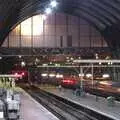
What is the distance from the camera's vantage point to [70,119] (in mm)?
40188

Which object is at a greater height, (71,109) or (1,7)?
(1,7)

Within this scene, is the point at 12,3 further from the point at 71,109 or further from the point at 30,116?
the point at 30,116

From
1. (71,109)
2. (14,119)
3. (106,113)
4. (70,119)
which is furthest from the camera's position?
(71,109)

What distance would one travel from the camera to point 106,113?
3581 cm

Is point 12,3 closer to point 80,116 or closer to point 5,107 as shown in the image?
point 80,116

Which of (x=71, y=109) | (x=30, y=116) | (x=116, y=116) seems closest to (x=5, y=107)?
(x=30, y=116)

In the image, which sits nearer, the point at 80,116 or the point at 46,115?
the point at 46,115

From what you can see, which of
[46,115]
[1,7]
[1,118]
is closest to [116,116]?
[46,115]

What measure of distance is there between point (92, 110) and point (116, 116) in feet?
22.0

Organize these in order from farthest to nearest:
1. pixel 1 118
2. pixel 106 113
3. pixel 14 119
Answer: pixel 106 113, pixel 14 119, pixel 1 118

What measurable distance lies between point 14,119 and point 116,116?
35.4 feet

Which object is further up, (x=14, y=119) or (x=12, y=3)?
(x=12, y=3)

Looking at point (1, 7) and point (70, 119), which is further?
point (1, 7)

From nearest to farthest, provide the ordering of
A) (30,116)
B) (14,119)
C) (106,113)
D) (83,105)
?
(14,119), (30,116), (106,113), (83,105)
